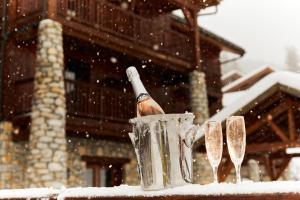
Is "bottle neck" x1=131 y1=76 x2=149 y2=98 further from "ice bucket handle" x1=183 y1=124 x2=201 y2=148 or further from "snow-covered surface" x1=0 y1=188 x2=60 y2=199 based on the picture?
"snow-covered surface" x1=0 y1=188 x2=60 y2=199

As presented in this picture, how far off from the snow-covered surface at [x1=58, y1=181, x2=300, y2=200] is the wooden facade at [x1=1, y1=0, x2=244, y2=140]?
7.91 meters

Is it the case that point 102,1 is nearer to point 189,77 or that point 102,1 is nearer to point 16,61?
point 16,61

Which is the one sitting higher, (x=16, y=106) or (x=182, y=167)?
(x=16, y=106)

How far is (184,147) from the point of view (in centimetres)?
163

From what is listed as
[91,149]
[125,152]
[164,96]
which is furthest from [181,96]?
[91,149]

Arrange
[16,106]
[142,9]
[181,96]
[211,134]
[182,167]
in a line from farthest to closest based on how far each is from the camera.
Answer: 1. [181,96]
2. [142,9]
3. [16,106]
4. [211,134]
5. [182,167]

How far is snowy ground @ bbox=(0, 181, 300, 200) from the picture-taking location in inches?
49.6

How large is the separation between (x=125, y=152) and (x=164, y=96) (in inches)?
107

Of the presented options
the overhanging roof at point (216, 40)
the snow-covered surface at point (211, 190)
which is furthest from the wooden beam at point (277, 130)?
the overhanging roof at point (216, 40)

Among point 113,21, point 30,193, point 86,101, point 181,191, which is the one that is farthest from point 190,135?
point 113,21

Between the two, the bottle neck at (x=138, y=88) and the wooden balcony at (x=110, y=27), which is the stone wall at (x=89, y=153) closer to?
the wooden balcony at (x=110, y=27)

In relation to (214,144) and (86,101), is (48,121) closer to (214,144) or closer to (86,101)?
(86,101)

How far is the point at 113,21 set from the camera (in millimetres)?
10672

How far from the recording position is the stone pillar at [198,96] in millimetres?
13128
